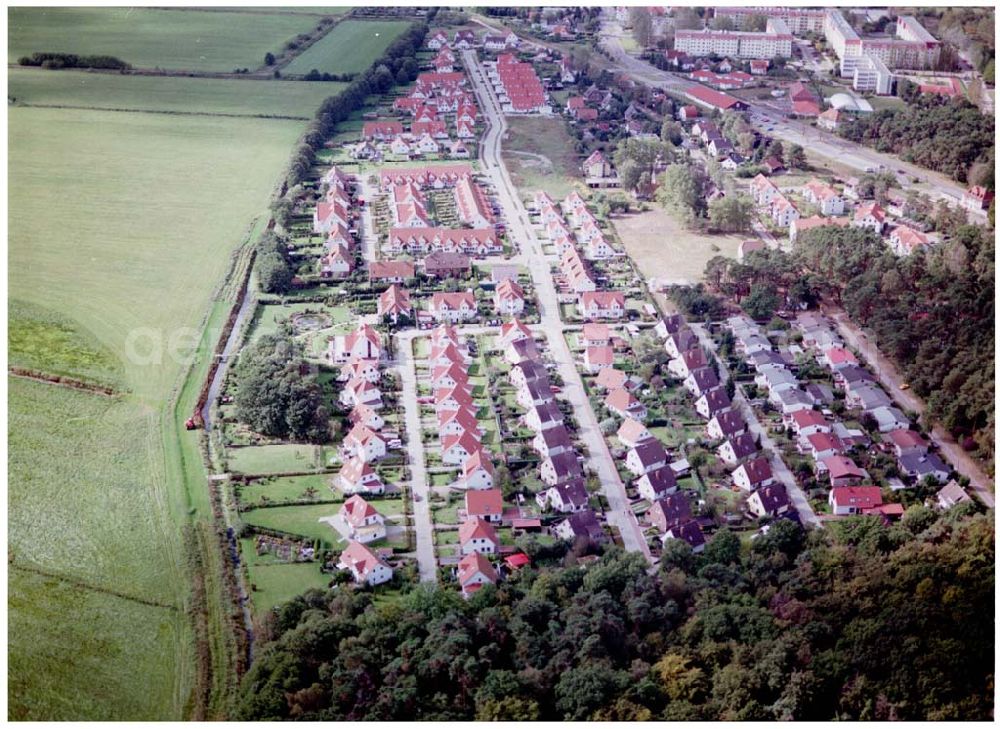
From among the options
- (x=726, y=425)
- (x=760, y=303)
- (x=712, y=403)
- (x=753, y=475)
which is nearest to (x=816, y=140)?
(x=760, y=303)

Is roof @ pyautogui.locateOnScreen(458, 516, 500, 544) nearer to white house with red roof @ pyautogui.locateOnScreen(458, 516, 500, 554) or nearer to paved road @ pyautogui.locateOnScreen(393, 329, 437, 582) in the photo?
white house with red roof @ pyautogui.locateOnScreen(458, 516, 500, 554)

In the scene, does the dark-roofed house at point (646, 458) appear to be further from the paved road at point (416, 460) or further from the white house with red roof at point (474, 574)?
the white house with red roof at point (474, 574)

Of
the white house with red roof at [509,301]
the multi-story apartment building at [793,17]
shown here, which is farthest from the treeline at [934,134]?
the white house with red roof at [509,301]

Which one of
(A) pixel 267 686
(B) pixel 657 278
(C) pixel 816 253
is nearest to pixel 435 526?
(A) pixel 267 686

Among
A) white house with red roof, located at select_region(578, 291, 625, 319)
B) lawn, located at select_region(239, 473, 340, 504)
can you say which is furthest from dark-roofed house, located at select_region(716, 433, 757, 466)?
lawn, located at select_region(239, 473, 340, 504)

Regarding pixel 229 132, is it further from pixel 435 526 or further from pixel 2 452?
pixel 435 526
